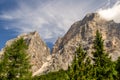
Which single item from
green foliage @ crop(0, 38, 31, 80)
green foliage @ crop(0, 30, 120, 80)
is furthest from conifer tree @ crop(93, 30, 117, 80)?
green foliage @ crop(0, 38, 31, 80)

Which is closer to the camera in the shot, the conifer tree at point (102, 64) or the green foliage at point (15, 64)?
the conifer tree at point (102, 64)

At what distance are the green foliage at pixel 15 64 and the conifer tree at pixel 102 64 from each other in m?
9.77

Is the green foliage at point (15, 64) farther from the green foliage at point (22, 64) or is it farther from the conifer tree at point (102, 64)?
the conifer tree at point (102, 64)

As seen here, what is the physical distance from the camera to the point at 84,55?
1324 inches

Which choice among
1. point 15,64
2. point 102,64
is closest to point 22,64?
point 15,64

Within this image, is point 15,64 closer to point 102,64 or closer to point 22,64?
point 22,64

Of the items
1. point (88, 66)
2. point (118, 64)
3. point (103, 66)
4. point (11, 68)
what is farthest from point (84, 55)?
point (118, 64)

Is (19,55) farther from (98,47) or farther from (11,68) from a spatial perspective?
(98,47)

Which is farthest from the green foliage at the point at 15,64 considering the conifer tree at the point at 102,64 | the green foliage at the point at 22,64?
the conifer tree at the point at 102,64

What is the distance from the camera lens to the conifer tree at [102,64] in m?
41.9

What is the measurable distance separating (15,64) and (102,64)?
12.5 m

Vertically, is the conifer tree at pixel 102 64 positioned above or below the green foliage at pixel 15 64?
below

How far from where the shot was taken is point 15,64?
140ft

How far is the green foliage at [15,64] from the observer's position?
42.1 m
